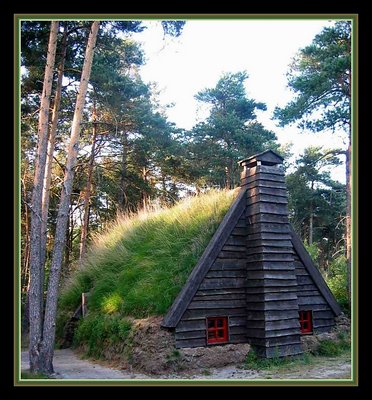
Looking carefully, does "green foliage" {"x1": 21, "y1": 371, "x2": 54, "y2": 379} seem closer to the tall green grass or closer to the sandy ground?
the sandy ground

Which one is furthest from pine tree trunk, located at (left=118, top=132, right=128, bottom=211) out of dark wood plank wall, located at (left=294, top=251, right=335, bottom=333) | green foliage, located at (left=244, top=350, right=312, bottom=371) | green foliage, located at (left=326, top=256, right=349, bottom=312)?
green foliage, located at (left=244, top=350, right=312, bottom=371)

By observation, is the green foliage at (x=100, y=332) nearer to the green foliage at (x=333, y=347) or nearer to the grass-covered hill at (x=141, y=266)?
the grass-covered hill at (x=141, y=266)

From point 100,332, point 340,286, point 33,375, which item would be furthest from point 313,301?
point 33,375

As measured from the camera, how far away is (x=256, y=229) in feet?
36.5

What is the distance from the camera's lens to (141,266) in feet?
39.5

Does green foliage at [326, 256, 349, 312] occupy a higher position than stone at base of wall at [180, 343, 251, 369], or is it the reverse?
green foliage at [326, 256, 349, 312]

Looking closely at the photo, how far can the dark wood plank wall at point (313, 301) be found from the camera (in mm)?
12258

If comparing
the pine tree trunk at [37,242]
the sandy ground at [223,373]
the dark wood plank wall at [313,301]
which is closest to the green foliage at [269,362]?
the sandy ground at [223,373]

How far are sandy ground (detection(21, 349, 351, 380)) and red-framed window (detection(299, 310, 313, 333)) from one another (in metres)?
1.57

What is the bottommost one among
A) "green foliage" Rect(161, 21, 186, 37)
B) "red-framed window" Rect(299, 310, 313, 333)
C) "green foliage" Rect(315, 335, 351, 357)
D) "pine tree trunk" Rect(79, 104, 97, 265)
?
"green foliage" Rect(315, 335, 351, 357)

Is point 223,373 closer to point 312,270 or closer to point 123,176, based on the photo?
point 312,270

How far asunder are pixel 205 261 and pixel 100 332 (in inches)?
130

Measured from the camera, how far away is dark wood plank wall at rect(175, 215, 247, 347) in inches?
397
